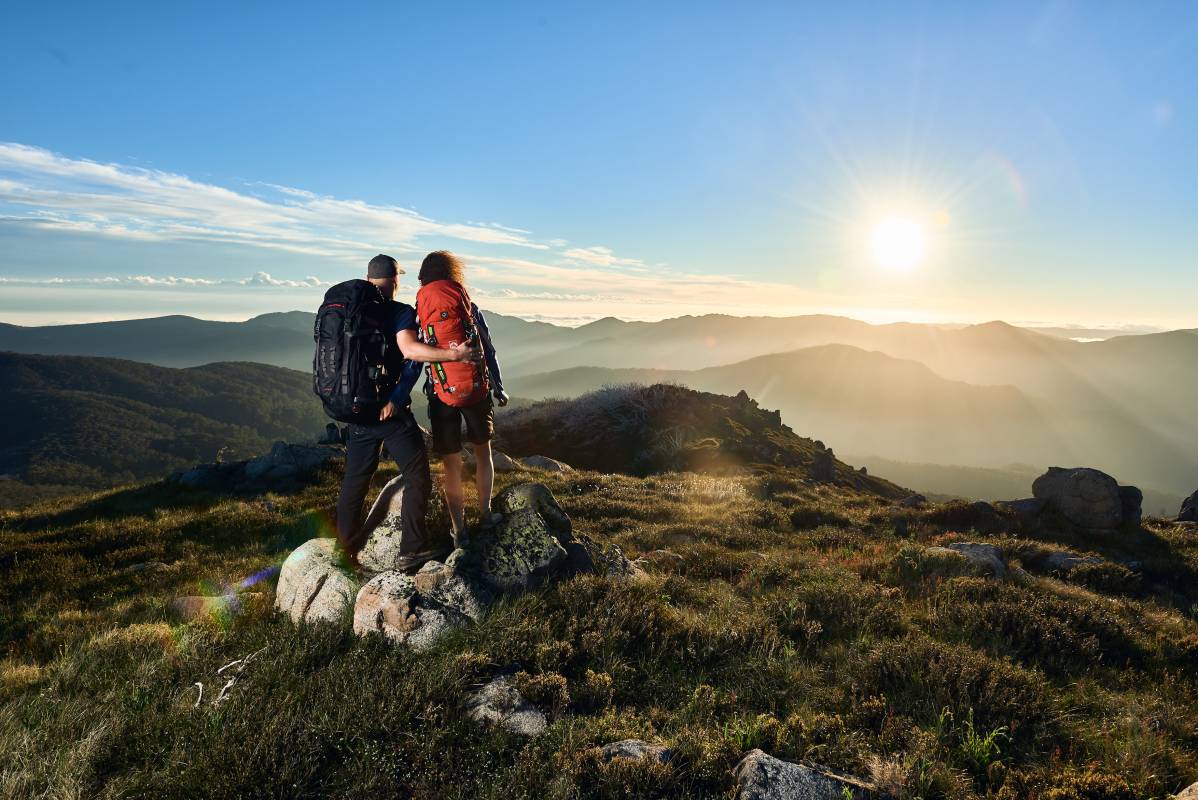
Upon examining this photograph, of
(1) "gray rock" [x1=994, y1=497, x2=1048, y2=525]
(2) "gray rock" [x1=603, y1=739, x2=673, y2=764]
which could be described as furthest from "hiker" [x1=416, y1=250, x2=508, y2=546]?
(1) "gray rock" [x1=994, y1=497, x2=1048, y2=525]

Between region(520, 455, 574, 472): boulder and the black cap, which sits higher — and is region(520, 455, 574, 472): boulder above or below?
below

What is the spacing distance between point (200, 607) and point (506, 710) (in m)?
4.34

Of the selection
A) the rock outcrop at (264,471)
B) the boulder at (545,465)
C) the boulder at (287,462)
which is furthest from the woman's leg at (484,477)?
the boulder at (545,465)

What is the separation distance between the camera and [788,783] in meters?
3.68

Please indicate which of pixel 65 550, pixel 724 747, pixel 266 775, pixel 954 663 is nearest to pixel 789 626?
pixel 954 663

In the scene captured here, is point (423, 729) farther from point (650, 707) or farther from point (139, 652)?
point (139, 652)

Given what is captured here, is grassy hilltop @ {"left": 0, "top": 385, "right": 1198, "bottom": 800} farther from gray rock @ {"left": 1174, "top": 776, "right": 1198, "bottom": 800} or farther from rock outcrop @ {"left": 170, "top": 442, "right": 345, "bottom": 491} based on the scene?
rock outcrop @ {"left": 170, "top": 442, "right": 345, "bottom": 491}

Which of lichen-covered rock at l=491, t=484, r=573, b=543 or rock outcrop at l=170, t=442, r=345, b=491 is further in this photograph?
rock outcrop at l=170, t=442, r=345, b=491

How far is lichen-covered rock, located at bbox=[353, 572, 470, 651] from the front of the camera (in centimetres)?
512

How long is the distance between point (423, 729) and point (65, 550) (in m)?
9.44

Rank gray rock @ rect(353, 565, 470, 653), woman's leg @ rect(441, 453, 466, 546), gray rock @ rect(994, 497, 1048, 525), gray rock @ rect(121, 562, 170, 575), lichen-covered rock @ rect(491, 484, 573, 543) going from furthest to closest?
gray rock @ rect(994, 497, 1048, 525)
gray rock @ rect(121, 562, 170, 575)
lichen-covered rock @ rect(491, 484, 573, 543)
woman's leg @ rect(441, 453, 466, 546)
gray rock @ rect(353, 565, 470, 653)

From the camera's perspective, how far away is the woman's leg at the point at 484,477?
19.8ft

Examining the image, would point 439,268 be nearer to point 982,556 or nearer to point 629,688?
point 629,688

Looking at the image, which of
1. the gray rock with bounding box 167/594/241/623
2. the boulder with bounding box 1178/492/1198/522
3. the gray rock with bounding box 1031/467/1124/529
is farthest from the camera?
the boulder with bounding box 1178/492/1198/522
